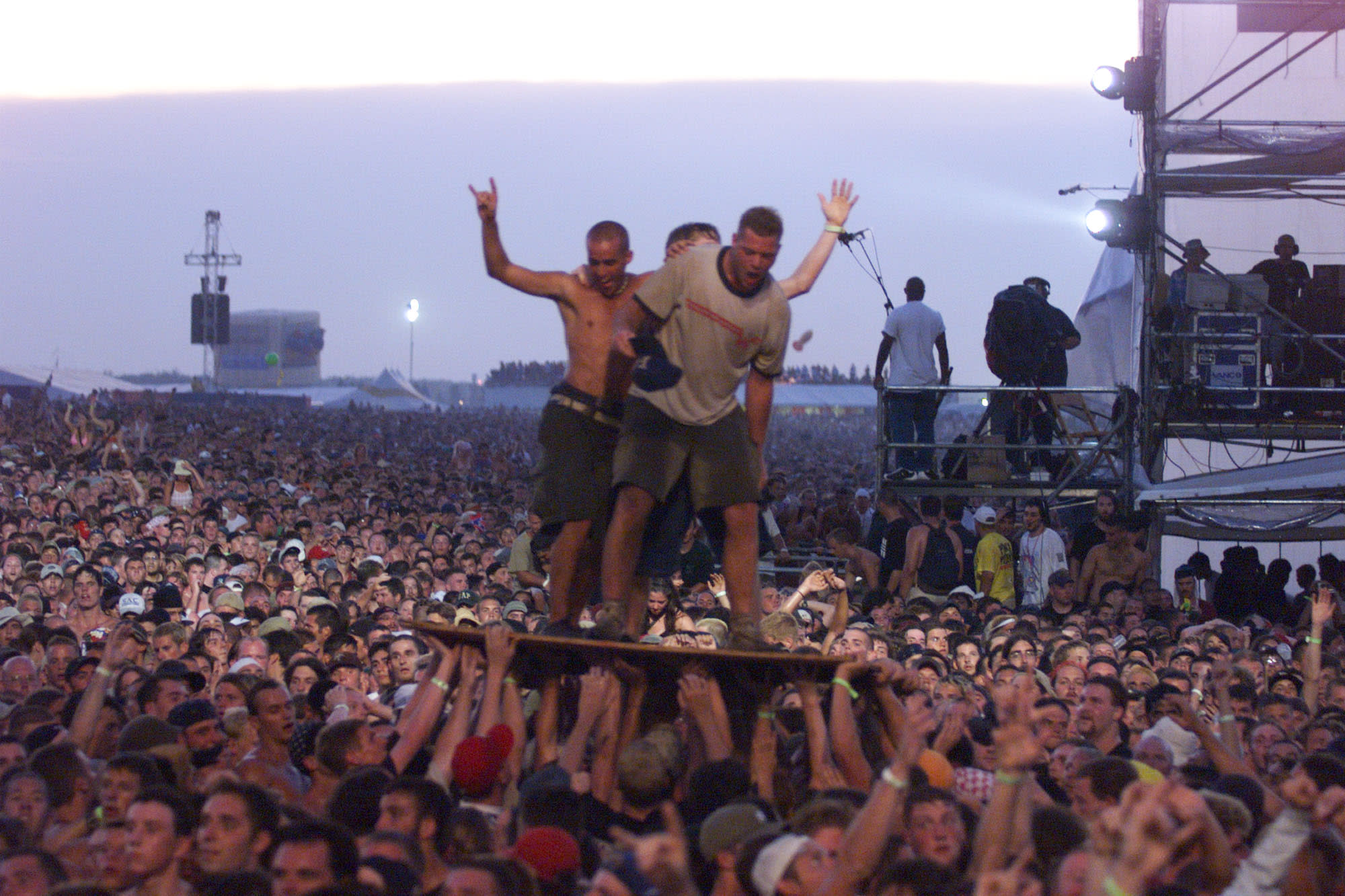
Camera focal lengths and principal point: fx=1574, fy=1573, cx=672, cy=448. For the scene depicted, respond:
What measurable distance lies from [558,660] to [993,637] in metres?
4.26

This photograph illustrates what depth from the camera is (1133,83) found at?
503 inches

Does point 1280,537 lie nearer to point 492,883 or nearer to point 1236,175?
point 1236,175

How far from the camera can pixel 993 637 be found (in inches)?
374

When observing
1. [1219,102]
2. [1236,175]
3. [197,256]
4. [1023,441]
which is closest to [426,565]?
[1023,441]

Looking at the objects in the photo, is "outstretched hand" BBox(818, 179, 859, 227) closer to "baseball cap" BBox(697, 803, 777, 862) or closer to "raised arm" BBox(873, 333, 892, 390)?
"baseball cap" BBox(697, 803, 777, 862)

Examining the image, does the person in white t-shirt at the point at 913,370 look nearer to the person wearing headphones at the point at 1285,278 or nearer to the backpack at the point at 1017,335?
the backpack at the point at 1017,335

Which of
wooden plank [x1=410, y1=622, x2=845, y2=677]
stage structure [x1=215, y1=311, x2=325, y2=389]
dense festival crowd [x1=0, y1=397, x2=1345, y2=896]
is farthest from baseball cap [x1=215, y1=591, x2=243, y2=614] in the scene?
stage structure [x1=215, y1=311, x2=325, y2=389]

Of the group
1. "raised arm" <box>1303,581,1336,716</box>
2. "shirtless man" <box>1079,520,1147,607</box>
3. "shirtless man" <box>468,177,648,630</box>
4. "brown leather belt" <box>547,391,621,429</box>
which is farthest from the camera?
"shirtless man" <box>1079,520,1147,607</box>

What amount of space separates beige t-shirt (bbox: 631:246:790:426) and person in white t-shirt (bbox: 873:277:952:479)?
7.62 metres

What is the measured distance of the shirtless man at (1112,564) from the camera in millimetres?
12039

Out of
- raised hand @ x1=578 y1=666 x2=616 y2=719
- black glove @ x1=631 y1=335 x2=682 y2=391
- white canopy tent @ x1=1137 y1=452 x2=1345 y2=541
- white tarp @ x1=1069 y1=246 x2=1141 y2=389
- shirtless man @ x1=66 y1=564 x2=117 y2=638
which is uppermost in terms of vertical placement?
white tarp @ x1=1069 y1=246 x2=1141 y2=389

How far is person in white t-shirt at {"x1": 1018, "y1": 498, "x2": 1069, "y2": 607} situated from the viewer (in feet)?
40.5

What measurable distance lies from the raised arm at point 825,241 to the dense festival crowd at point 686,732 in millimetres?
1434

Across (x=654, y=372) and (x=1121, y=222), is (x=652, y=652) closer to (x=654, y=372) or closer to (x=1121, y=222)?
(x=654, y=372)
